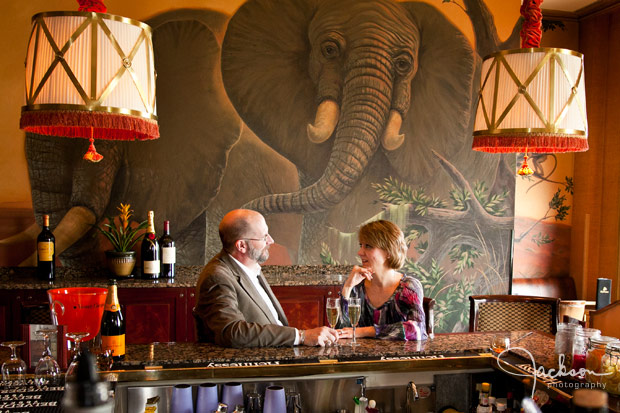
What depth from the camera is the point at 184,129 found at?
14.5 feet

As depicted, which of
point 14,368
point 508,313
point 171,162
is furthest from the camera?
point 171,162

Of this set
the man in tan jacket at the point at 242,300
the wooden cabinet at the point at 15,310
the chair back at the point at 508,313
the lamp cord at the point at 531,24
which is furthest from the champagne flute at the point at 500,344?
the wooden cabinet at the point at 15,310

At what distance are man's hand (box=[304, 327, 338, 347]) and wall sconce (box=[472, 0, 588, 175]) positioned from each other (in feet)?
3.42

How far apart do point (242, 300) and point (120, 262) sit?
5.75 feet

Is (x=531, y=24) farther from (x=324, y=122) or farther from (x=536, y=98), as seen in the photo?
(x=324, y=122)

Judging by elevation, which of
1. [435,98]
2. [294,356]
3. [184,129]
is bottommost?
[294,356]

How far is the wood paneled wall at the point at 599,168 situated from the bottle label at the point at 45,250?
15.4 feet

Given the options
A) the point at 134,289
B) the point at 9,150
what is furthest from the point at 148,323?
the point at 9,150

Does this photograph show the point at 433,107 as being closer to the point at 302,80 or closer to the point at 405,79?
the point at 405,79

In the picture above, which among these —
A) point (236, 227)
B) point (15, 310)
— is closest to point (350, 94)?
point (236, 227)

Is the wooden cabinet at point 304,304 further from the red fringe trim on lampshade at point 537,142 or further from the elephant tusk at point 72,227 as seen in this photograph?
the red fringe trim on lampshade at point 537,142

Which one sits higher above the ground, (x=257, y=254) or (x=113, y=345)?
(x=257, y=254)

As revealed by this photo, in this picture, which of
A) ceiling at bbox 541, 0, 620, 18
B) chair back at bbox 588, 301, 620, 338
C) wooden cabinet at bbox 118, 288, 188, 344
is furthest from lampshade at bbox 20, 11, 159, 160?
ceiling at bbox 541, 0, 620, 18

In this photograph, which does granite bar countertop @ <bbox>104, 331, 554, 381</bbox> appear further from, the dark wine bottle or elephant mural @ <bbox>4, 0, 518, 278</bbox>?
elephant mural @ <bbox>4, 0, 518, 278</bbox>
